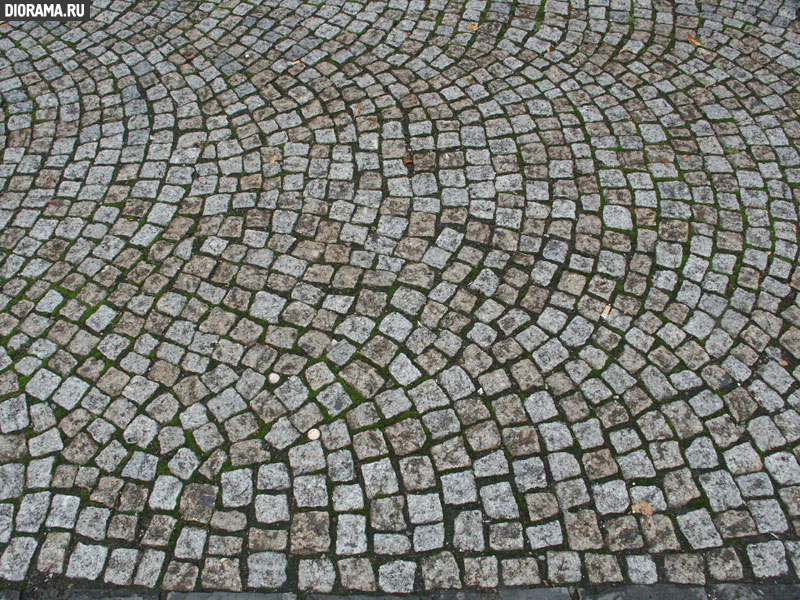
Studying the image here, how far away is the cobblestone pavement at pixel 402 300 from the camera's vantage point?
356 cm

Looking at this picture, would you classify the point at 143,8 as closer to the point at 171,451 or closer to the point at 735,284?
the point at 171,451

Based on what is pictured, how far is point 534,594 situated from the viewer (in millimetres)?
3344

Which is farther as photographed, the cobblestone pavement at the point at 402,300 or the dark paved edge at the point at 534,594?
the cobblestone pavement at the point at 402,300

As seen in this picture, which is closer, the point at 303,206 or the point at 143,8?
the point at 303,206

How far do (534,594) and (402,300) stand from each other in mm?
2081

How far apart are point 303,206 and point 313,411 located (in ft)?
6.10

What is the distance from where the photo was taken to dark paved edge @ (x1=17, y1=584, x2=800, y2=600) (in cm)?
333

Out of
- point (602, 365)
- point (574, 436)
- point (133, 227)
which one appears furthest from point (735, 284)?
point (133, 227)

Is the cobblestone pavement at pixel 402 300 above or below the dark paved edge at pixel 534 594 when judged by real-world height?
above

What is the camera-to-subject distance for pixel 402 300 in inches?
177

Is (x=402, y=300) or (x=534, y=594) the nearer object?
(x=534, y=594)

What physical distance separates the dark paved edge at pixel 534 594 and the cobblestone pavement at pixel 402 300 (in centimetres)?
6

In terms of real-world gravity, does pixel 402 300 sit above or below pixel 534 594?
above

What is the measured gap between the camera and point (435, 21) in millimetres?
6684
